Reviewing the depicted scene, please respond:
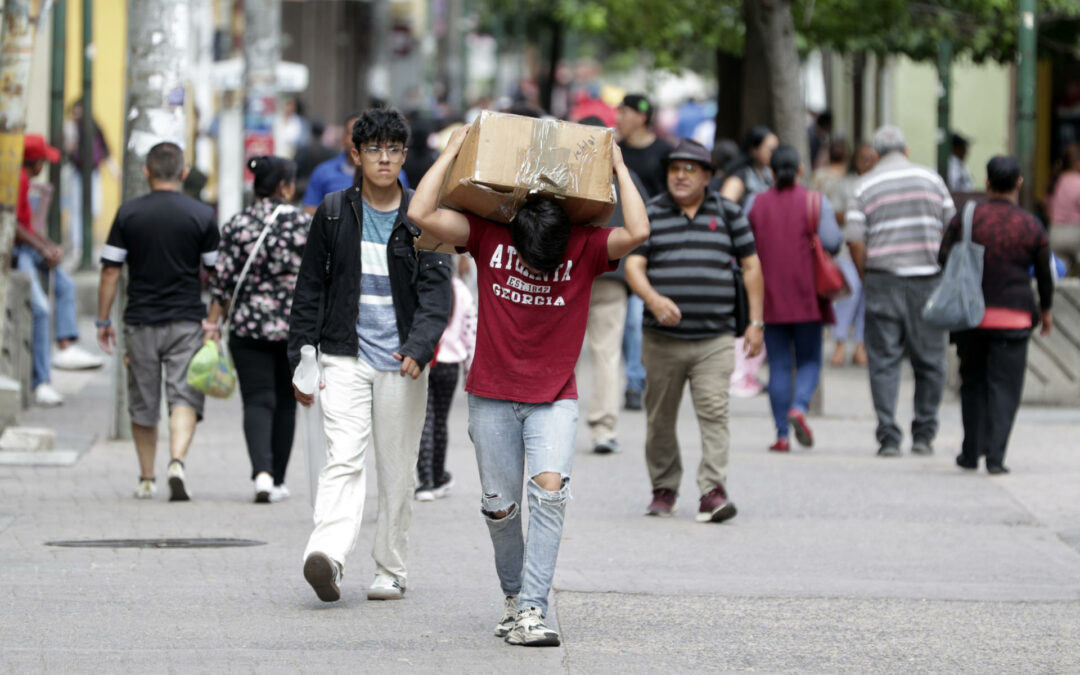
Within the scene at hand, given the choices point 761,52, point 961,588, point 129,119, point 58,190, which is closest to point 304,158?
point 58,190

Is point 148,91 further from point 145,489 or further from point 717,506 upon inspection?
point 717,506

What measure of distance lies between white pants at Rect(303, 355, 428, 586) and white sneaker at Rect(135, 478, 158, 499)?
275 centimetres

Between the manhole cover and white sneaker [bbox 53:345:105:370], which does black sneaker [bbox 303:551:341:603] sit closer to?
the manhole cover

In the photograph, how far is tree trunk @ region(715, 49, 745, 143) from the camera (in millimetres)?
20000

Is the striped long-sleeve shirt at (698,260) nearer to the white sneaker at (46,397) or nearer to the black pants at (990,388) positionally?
the black pants at (990,388)

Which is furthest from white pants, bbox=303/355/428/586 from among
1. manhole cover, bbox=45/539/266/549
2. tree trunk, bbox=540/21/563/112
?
tree trunk, bbox=540/21/563/112

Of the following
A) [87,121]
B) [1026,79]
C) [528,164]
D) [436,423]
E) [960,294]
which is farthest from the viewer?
[87,121]

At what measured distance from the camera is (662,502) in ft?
30.8

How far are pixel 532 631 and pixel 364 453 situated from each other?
1.06m

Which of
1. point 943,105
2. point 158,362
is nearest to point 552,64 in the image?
point 943,105

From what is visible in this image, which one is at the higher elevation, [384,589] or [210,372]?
[210,372]

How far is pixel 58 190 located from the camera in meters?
18.2

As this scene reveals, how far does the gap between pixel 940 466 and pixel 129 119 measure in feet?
17.2

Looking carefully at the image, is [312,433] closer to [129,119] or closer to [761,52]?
[129,119]
